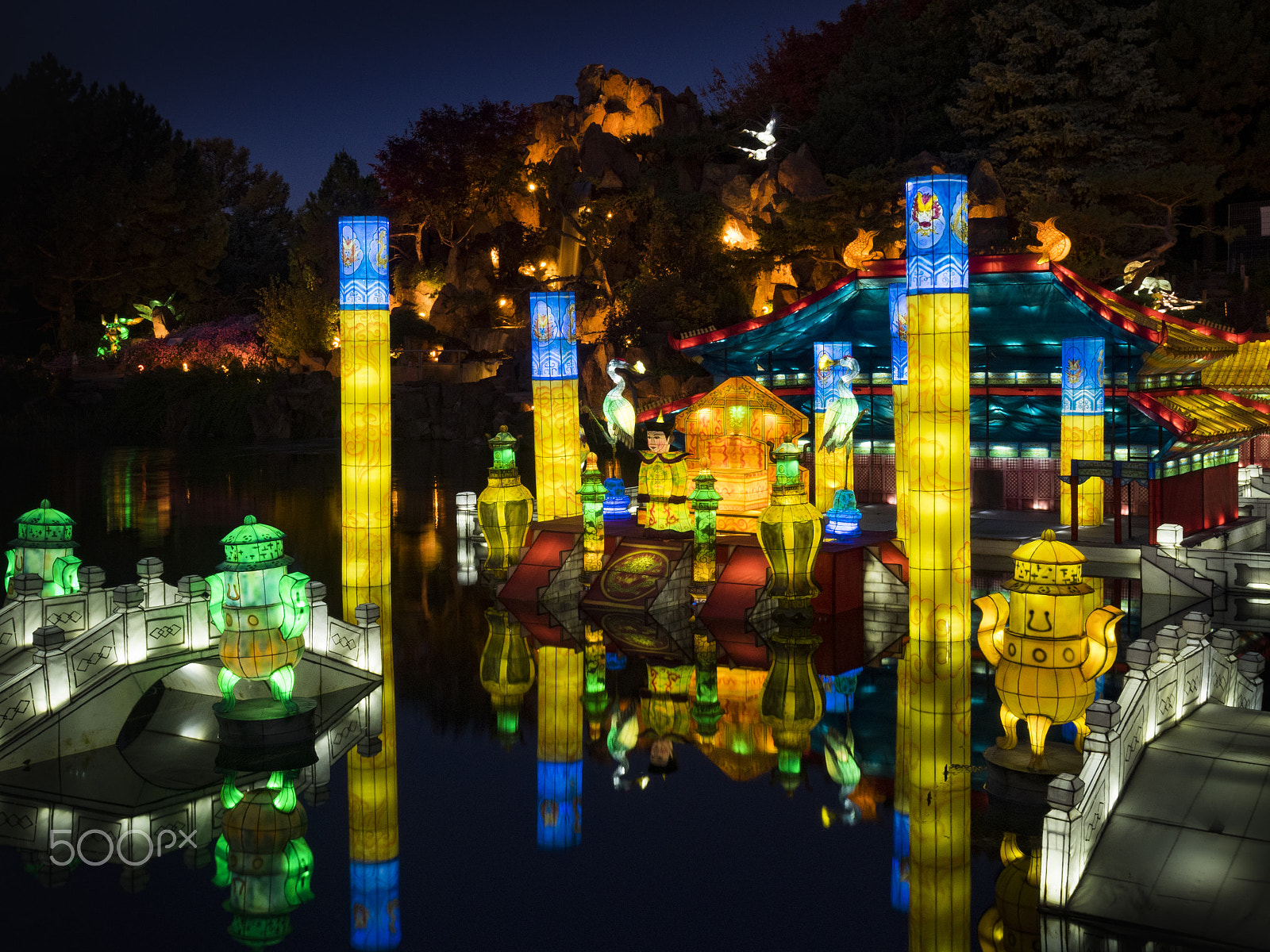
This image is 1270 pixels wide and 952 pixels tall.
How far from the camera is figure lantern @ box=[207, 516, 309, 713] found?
9.02m

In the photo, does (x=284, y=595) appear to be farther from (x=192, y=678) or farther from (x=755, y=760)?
(x=755, y=760)

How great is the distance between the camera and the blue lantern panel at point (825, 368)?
57.2 feet

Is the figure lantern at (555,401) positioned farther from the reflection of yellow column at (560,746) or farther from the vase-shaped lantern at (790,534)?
the reflection of yellow column at (560,746)

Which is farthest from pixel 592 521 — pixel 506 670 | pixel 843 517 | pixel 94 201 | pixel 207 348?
pixel 207 348

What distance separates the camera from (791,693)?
35.0ft

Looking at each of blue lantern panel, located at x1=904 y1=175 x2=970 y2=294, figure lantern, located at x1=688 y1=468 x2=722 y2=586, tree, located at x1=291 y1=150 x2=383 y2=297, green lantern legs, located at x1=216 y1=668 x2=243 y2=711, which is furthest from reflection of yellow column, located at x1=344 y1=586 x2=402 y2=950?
tree, located at x1=291 y1=150 x2=383 y2=297

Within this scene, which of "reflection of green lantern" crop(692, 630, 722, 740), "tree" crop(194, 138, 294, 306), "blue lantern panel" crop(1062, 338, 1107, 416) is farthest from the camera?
"tree" crop(194, 138, 294, 306)

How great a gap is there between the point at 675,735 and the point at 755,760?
0.83m

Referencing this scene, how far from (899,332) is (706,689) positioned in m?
6.67

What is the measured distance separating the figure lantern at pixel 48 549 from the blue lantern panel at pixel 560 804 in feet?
15.3

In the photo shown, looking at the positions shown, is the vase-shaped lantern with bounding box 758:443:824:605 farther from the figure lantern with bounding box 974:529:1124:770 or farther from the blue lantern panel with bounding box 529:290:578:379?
the figure lantern with bounding box 974:529:1124:770

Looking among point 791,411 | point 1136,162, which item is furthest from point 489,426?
point 791,411

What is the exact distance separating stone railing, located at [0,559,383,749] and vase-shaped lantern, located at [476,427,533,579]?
537 centimetres

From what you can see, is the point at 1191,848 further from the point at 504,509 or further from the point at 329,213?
the point at 329,213
